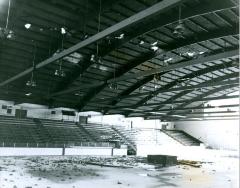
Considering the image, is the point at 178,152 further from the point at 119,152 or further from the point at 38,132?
the point at 38,132

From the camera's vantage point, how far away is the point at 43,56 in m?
14.1

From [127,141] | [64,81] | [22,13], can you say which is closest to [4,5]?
[22,13]

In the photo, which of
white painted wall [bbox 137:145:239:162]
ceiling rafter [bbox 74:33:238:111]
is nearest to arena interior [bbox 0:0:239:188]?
ceiling rafter [bbox 74:33:238:111]

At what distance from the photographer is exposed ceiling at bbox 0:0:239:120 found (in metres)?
9.95

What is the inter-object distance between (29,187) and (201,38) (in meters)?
9.90

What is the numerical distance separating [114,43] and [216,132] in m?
25.3

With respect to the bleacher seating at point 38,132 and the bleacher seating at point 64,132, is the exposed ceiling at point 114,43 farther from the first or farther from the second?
the bleacher seating at point 64,132

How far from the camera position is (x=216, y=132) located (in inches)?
1356

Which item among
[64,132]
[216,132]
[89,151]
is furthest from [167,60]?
[216,132]

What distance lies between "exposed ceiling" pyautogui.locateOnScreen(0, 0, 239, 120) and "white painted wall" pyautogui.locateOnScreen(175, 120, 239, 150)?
15.2m

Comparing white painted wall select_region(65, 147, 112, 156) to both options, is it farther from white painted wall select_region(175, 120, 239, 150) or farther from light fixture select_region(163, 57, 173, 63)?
white painted wall select_region(175, 120, 239, 150)

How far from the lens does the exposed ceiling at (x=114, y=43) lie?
9.95 m

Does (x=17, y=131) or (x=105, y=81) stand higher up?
(x=105, y=81)

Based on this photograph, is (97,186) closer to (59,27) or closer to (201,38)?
(59,27)
